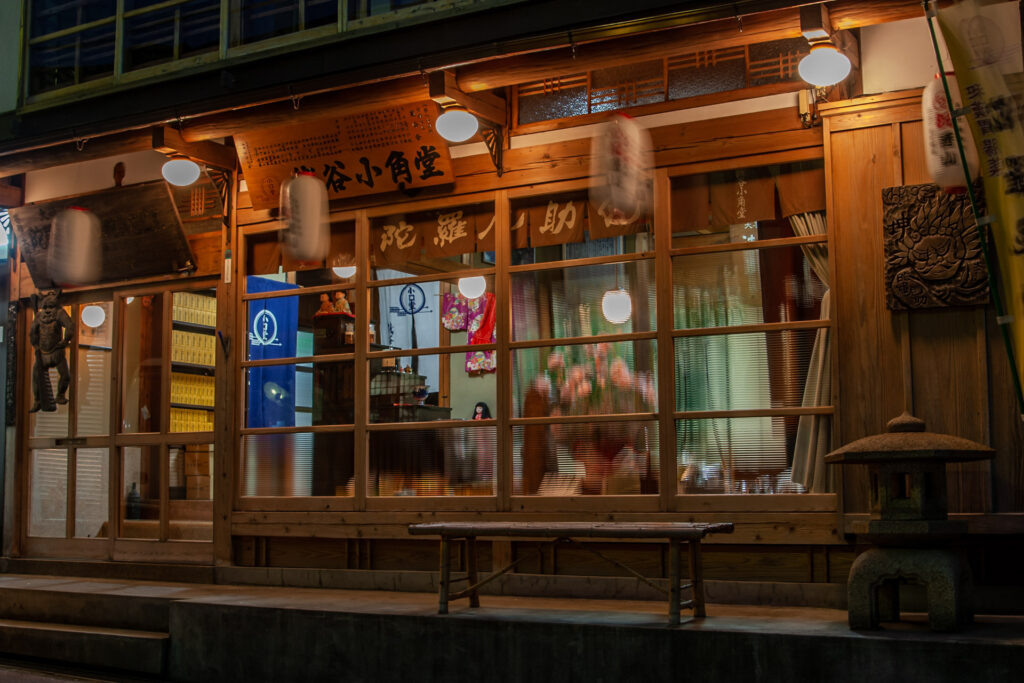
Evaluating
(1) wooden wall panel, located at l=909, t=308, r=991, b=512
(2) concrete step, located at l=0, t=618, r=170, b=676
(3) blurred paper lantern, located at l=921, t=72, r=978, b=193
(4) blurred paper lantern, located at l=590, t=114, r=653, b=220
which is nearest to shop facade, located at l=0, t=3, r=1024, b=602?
(1) wooden wall panel, located at l=909, t=308, r=991, b=512

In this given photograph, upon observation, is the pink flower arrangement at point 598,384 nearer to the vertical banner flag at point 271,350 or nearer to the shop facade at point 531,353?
the shop facade at point 531,353

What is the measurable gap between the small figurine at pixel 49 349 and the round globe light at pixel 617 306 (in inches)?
266

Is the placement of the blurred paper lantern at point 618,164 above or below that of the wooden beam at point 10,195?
below

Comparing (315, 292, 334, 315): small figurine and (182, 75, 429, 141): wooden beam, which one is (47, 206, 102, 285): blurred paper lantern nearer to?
(182, 75, 429, 141): wooden beam

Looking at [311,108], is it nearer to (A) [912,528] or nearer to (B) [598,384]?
(B) [598,384]

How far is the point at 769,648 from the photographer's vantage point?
7.18 m

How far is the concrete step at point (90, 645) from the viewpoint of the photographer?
31.3 feet

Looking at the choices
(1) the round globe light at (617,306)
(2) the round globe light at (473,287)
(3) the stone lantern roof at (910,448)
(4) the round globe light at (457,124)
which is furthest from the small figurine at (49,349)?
(3) the stone lantern roof at (910,448)

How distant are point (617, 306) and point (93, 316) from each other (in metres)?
6.77

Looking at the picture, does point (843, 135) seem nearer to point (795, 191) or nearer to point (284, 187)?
Result: point (795, 191)

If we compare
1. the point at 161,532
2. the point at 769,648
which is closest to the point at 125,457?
the point at 161,532

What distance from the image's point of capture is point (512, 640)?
26.2 ft

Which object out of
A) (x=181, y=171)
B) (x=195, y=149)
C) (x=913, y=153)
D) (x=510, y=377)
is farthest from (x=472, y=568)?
(x=195, y=149)

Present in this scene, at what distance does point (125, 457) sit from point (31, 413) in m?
1.65
